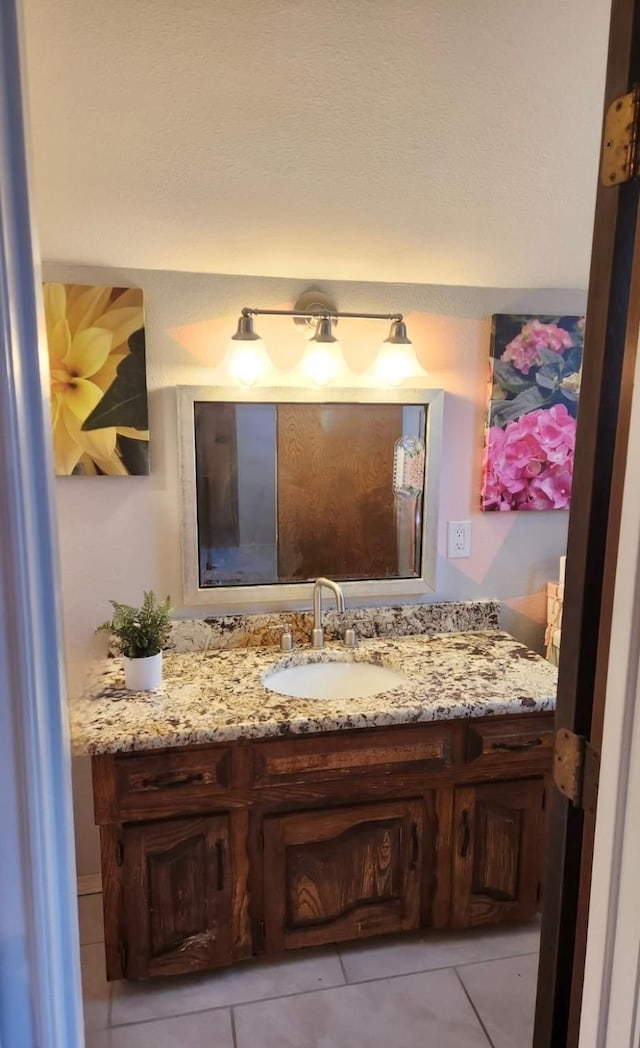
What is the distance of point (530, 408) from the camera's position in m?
2.27

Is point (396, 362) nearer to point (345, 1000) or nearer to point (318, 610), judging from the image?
point (318, 610)

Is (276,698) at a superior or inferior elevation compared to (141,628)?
inferior

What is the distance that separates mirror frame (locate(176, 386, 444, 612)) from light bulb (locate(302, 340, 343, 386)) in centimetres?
8

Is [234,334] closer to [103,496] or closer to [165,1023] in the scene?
[103,496]

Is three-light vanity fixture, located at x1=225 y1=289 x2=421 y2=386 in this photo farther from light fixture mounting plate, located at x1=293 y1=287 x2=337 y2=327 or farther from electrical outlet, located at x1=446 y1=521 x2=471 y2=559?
electrical outlet, located at x1=446 y1=521 x2=471 y2=559

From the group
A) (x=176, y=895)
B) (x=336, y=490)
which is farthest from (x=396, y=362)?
(x=176, y=895)

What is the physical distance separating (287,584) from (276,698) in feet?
1.52

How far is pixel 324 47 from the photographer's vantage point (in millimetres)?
1378

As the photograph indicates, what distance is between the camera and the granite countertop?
165 centimetres

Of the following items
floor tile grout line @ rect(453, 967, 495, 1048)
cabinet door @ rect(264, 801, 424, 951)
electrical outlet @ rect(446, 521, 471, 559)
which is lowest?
floor tile grout line @ rect(453, 967, 495, 1048)

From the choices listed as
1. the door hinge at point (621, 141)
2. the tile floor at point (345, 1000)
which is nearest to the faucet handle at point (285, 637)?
the tile floor at point (345, 1000)

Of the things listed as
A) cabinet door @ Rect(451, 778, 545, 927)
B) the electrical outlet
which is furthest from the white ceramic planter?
the electrical outlet

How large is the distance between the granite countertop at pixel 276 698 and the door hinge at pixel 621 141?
1330 millimetres

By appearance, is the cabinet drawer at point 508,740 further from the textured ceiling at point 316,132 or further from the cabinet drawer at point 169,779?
the textured ceiling at point 316,132
